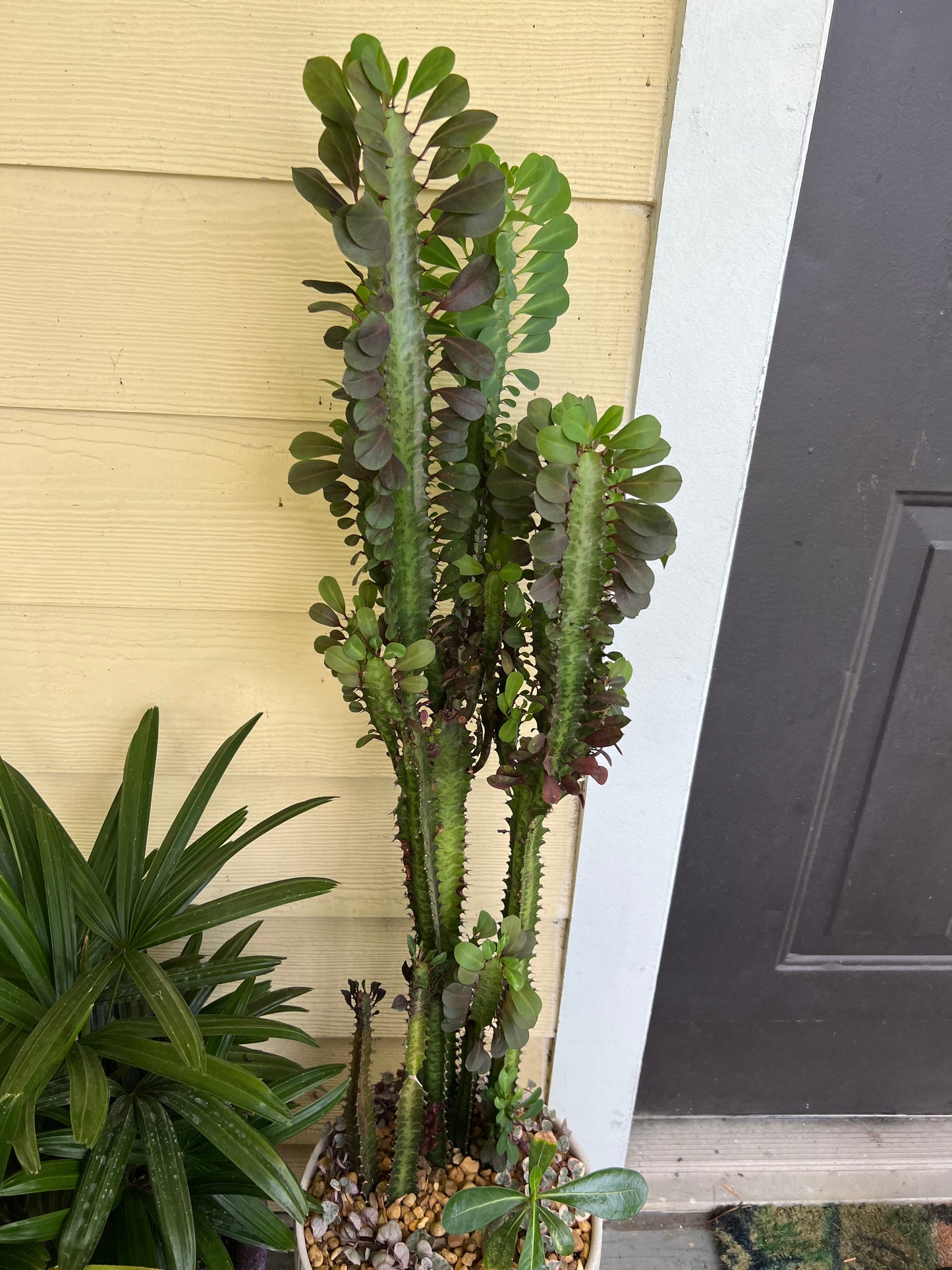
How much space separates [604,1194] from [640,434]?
68 centimetres

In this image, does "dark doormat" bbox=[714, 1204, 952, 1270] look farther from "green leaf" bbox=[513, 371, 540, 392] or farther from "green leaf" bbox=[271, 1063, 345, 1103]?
"green leaf" bbox=[513, 371, 540, 392]

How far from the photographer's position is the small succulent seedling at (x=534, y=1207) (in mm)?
736

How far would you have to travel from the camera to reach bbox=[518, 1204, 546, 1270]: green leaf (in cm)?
72

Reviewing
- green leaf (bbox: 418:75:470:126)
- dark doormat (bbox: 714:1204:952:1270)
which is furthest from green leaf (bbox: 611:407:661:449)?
dark doormat (bbox: 714:1204:952:1270)

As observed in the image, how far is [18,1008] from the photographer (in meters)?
0.77

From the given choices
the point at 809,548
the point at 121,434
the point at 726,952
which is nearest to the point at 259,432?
the point at 121,434

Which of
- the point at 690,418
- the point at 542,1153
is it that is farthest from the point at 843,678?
the point at 542,1153

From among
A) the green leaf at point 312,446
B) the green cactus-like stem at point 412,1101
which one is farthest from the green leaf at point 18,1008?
the green leaf at point 312,446

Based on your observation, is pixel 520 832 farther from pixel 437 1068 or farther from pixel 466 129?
pixel 466 129

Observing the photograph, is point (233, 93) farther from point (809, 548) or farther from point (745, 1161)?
point (745, 1161)

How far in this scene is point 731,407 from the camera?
0.86 meters

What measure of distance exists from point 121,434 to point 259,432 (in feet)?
0.46

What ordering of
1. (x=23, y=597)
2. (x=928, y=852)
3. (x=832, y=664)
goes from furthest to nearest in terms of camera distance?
(x=928, y=852) → (x=832, y=664) → (x=23, y=597)

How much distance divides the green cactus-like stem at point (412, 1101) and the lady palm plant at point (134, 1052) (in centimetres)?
8
